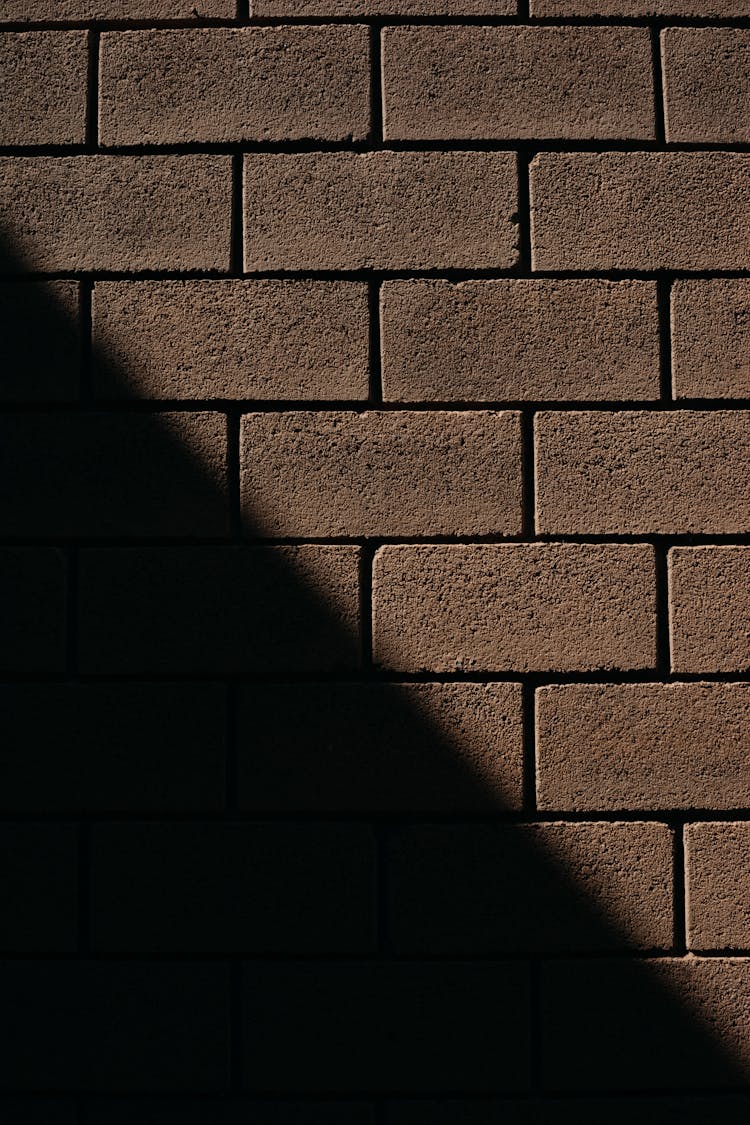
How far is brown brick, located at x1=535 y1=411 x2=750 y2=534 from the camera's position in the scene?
1.82 m

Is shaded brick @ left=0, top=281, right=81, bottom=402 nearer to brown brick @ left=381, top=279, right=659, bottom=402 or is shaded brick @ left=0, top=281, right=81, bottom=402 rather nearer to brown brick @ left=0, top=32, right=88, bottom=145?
brown brick @ left=0, top=32, right=88, bottom=145

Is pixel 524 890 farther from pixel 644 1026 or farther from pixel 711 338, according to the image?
pixel 711 338

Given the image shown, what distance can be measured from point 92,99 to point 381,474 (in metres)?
1.05

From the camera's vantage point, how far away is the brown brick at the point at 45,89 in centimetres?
189

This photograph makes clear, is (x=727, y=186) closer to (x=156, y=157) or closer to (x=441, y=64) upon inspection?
(x=441, y=64)

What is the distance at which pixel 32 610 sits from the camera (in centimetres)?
181

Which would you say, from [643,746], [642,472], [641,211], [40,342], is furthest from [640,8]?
[643,746]

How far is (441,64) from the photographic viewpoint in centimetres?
187

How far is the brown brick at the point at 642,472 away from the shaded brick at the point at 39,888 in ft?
3.95

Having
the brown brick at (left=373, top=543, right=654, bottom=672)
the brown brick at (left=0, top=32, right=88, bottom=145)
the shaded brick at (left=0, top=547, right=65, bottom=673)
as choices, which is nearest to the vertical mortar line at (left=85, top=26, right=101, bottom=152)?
the brown brick at (left=0, top=32, right=88, bottom=145)

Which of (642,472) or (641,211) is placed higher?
(641,211)

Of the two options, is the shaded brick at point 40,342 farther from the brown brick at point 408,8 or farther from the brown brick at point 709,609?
the brown brick at point 709,609

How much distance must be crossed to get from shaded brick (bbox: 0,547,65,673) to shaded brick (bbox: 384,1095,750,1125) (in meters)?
1.16

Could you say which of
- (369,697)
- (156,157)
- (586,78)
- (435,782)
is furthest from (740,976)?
(156,157)
